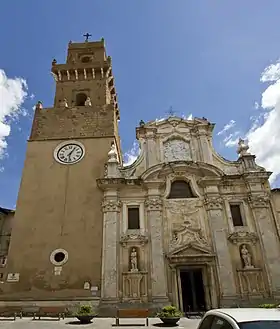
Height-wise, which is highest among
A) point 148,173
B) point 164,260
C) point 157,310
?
point 148,173

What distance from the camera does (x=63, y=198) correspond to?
19.6 m

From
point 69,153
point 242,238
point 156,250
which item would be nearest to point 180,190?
point 156,250

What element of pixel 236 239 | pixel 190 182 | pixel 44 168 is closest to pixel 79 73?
pixel 44 168

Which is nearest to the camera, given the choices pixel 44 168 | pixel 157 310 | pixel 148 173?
pixel 157 310

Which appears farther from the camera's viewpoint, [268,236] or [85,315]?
[268,236]

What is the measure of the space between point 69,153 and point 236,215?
12401 mm

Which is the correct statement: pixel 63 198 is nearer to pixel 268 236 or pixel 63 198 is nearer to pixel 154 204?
pixel 154 204

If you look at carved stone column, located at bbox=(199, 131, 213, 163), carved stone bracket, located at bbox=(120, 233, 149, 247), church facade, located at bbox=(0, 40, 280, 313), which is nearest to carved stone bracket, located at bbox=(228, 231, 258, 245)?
church facade, located at bbox=(0, 40, 280, 313)

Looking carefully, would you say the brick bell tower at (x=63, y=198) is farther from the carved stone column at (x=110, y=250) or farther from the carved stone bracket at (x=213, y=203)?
the carved stone bracket at (x=213, y=203)

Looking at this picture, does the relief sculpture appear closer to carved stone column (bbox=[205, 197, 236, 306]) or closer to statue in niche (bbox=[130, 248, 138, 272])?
carved stone column (bbox=[205, 197, 236, 306])

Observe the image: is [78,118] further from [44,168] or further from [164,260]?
[164,260]

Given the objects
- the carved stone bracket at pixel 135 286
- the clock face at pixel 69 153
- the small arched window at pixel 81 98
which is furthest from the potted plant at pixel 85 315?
the small arched window at pixel 81 98

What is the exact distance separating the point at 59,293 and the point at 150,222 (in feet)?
21.3

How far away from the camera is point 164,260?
17.0 m
